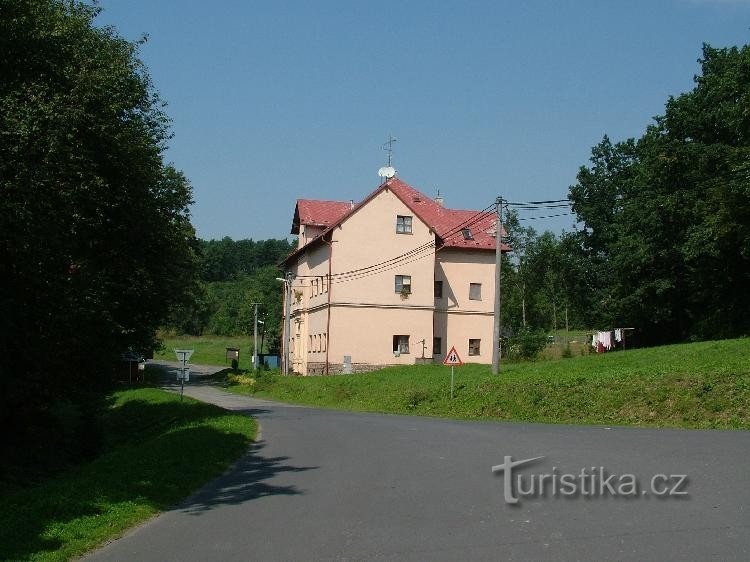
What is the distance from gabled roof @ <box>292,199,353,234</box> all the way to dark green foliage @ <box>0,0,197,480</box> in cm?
3094

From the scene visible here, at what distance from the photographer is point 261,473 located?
15.0 m

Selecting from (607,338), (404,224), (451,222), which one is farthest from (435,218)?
(607,338)

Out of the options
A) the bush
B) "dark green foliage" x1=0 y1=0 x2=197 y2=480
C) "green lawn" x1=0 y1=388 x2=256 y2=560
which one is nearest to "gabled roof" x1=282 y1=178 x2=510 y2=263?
the bush

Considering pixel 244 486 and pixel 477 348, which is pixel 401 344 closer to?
pixel 477 348

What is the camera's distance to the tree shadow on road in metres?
12.1

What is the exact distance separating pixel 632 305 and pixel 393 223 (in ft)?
51.8

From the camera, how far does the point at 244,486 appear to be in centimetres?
1348

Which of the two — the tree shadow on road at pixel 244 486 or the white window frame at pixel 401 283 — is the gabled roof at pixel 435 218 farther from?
the tree shadow on road at pixel 244 486

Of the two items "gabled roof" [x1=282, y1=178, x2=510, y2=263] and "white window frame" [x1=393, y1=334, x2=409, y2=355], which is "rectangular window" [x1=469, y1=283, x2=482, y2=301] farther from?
"white window frame" [x1=393, y1=334, x2=409, y2=355]

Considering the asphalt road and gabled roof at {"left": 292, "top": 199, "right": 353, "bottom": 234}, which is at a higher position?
gabled roof at {"left": 292, "top": 199, "right": 353, "bottom": 234}

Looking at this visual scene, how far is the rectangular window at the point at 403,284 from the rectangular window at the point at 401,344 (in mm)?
2872

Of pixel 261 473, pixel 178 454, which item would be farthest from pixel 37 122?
pixel 261 473

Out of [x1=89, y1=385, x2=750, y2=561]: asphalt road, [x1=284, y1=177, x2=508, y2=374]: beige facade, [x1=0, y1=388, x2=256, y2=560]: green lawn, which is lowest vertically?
[x1=0, y1=388, x2=256, y2=560]: green lawn

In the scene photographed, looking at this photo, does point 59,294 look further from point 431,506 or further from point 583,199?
point 583,199
